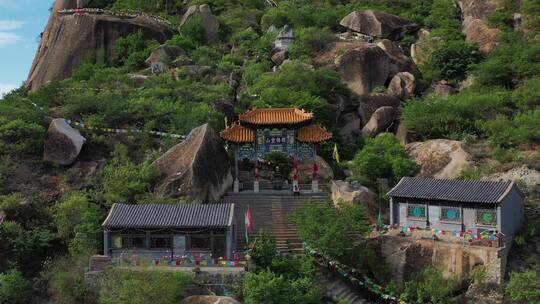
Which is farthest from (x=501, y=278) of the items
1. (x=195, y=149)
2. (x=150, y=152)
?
(x=150, y=152)

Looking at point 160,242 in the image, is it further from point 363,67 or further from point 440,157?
point 363,67

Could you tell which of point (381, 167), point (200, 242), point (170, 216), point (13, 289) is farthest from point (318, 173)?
point (13, 289)

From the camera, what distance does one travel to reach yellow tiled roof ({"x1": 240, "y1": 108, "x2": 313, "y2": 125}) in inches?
1330

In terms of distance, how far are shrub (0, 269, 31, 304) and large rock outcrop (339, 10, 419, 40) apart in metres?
40.5

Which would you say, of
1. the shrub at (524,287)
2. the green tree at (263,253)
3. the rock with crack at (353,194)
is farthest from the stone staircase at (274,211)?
the shrub at (524,287)

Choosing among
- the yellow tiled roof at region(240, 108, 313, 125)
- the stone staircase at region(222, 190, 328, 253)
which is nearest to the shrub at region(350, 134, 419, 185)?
the stone staircase at region(222, 190, 328, 253)

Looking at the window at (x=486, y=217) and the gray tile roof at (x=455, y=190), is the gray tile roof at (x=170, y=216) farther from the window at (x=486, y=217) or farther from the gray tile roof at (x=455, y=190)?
the window at (x=486, y=217)

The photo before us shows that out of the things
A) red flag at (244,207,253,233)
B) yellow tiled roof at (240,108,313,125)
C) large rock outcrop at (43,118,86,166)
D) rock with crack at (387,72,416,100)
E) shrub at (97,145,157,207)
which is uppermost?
rock with crack at (387,72,416,100)

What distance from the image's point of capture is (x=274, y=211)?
31359 mm

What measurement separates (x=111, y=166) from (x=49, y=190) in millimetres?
3325

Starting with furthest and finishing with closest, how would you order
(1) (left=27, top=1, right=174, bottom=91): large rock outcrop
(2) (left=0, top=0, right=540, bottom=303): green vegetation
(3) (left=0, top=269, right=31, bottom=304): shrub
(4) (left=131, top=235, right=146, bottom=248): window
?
(1) (left=27, top=1, right=174, bottom=91): large rock outcrop, (4) (left=131, top=235, right=146, bottom=248): window, (2) (left=0, top=0, right=540, bottom=303): green vegetation, (3) (left=0, top=269, right=31, bottom=304): shrub

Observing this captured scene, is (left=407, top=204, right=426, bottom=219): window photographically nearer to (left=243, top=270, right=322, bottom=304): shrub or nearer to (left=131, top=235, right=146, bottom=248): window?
(left=243, top=270, right=322, bottom=304): shrub

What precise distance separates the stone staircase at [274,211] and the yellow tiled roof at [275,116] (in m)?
4.04

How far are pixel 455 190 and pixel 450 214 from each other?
3.76ft
